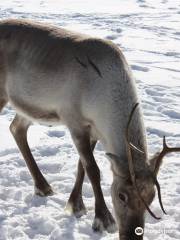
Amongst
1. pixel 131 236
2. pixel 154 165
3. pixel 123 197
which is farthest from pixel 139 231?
pixel 154 165

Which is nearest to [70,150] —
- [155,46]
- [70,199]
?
[70,199]

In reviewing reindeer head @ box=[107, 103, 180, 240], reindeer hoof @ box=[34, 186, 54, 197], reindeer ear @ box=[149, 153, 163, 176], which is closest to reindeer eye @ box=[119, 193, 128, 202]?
reindeer head @ box=[107, 103, 180, 240]

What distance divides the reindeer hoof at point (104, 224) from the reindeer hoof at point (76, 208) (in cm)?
25

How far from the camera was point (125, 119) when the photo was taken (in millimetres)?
3932

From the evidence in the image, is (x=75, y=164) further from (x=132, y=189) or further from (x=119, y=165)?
(x=132, y=189)

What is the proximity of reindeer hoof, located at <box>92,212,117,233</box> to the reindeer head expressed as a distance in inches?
21.1

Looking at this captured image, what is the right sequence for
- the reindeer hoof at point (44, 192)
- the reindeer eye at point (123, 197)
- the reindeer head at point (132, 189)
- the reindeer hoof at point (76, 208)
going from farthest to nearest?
1. the reindeer hoof at point (44, 192)
2. the reindeer hoof at point (76, 208)
3. the reindeer eye at point (123, 197)
4. the reindeer head at point (132, 189)

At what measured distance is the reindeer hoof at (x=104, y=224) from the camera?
417 cm

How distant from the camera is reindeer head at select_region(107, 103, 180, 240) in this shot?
3.43 metres

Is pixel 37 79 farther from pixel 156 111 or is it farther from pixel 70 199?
pixel 156 111

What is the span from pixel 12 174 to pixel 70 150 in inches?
37.4

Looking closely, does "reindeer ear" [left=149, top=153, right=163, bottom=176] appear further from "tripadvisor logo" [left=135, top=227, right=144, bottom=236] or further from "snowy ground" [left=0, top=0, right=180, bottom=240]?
"snowy ground" [left=0, top=0, right=180, bottom=240]

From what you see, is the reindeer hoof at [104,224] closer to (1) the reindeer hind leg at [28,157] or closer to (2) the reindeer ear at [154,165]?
(1) the reindeer hind leg at [28,157]

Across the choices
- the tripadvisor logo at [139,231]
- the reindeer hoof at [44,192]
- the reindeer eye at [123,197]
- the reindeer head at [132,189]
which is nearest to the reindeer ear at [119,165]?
the reindeer head at [132,189]
